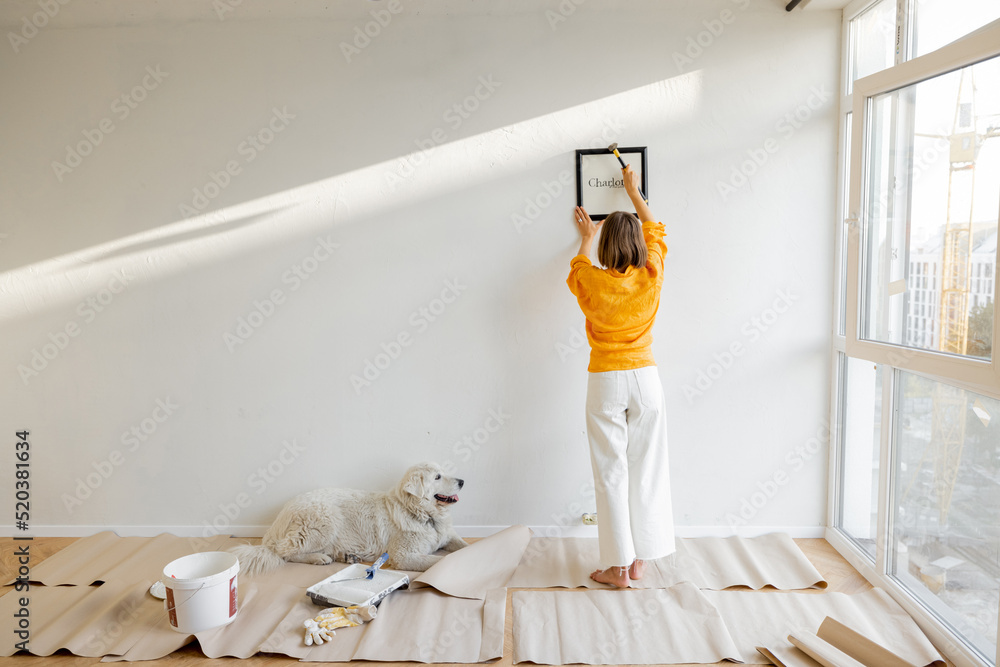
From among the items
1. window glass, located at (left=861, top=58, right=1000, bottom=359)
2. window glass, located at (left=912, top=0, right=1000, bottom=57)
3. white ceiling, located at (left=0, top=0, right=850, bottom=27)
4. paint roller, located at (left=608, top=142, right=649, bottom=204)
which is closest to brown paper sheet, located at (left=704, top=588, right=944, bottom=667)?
window glass, located at (left=861, top=58, right=1000, bottom=359)

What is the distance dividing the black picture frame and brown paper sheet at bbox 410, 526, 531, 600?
1500 mm

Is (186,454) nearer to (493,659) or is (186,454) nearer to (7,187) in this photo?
(7,187)

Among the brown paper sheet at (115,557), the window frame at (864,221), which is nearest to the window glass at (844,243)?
the window frame at (864,221)

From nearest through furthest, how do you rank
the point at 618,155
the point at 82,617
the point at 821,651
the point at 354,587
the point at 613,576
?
the point at 821,651, the point at 82,617, the point at 354,587, the point at 613,576, the point at 618,155

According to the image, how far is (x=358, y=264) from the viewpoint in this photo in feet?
9.64

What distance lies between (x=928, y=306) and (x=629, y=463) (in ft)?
3.81

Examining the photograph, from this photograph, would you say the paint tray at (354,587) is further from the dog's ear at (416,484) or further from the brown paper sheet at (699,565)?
the brown paper sheet at (699,565)

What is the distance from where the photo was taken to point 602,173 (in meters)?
2.84

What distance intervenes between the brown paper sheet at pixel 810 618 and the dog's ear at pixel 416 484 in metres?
1.19

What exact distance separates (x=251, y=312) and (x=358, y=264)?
1.83 ft

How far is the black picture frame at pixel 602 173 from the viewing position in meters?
2.83

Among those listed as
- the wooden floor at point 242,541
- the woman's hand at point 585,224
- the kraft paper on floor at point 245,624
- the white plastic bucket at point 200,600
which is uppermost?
the woman's hand at point 585,224

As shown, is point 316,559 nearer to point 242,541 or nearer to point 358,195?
point 242,541

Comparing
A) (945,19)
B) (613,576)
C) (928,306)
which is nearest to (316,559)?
(613,576)
